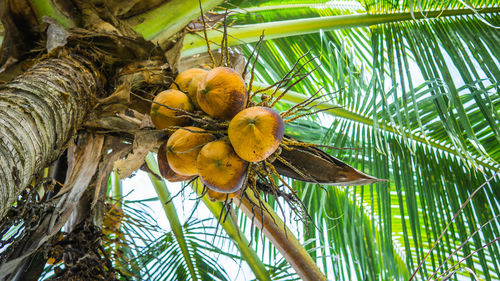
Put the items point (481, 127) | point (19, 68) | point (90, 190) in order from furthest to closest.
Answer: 1. point (481, 127)
2. point (90, 190)
3. point (19, 68)

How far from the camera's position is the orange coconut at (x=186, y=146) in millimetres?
1145

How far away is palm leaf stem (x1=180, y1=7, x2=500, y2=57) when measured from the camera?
1.71 meters

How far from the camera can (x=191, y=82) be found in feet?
4.24

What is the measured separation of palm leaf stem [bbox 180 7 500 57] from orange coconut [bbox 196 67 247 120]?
50 centimetres

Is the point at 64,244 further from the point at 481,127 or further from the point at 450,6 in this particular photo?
the point at 450,6

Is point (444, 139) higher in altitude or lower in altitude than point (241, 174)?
higher

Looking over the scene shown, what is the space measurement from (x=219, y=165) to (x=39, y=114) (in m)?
0.44

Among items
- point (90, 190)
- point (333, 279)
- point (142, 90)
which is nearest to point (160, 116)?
point (142, 90)

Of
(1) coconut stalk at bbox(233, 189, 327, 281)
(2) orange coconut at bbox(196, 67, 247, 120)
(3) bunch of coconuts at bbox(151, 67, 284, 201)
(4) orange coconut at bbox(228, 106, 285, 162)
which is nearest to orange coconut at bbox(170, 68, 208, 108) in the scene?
(3) bunch of coconuts at bbox(151, 67, 284, 201)

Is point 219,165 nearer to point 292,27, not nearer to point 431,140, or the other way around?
point 292,27

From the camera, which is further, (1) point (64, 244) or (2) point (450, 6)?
(2) point (450, 6)

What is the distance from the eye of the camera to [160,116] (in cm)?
124

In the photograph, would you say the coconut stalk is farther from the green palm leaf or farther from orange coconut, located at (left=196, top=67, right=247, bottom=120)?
orange coconut, located at (left=196, top=67, right=247, bottom=120)

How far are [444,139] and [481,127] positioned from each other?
0.58 ft
